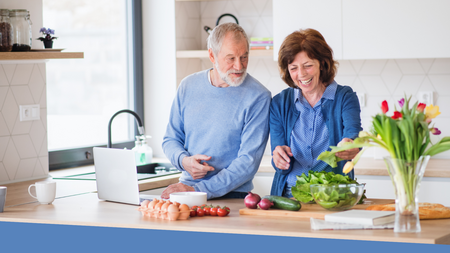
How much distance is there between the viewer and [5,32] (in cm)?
251

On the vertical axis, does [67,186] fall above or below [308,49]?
below

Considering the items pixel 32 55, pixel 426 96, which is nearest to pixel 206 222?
pixel 32 55

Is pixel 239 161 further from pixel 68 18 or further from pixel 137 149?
pixel 68 18

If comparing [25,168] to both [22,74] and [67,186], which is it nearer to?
[67,186]

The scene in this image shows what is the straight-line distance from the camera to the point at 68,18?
3.68 meters

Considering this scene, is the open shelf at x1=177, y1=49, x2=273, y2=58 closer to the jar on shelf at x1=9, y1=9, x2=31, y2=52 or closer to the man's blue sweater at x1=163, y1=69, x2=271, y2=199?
the man's blue sweater at x1=163, y1=69, x2=271, y2=199

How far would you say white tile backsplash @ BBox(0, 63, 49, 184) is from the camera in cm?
299

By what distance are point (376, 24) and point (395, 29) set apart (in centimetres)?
12

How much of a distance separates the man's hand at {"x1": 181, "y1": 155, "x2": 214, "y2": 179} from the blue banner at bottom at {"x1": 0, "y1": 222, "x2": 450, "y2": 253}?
0.56 metres

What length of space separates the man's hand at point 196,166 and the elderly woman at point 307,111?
0.93 ft

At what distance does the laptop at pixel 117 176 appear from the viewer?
2.22 metres

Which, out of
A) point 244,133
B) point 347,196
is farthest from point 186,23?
point 347,196

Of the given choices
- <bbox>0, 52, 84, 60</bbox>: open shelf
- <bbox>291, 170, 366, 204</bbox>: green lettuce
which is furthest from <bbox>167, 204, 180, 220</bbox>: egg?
<bbox>0, 52, 84, 60</bbox>: open shelf

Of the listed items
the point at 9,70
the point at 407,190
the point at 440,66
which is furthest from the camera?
the point at 440,66
